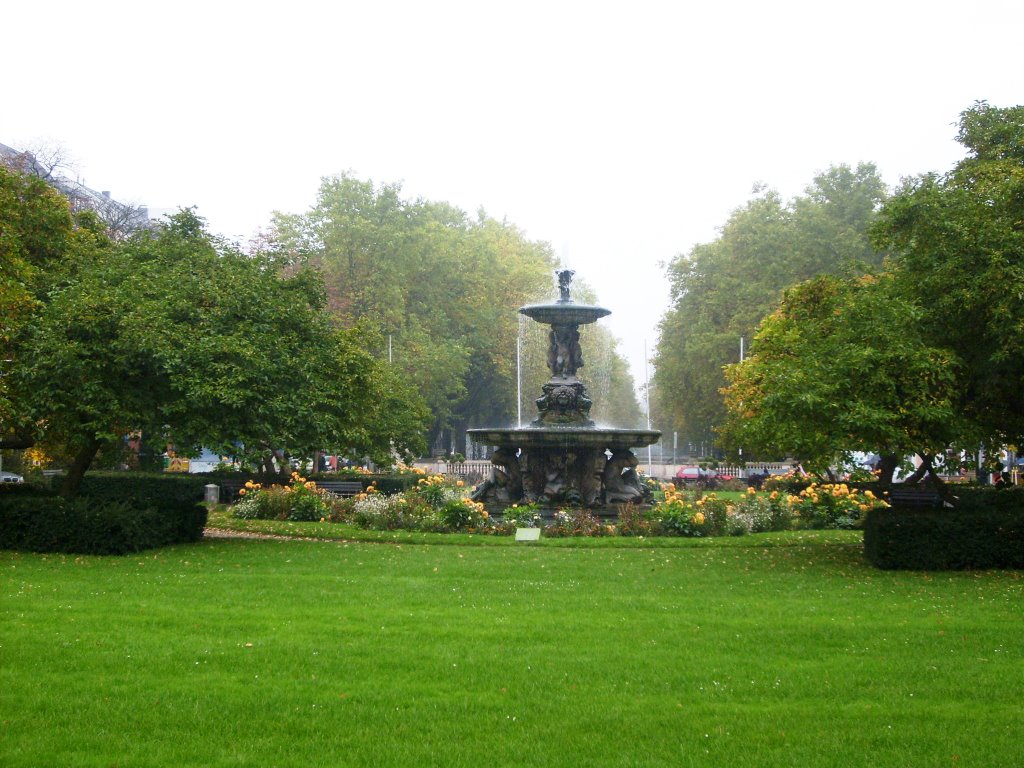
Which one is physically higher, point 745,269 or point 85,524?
point 745,269

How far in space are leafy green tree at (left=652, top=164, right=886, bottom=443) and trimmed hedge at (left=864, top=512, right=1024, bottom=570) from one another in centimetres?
3264

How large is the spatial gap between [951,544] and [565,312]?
506 inches

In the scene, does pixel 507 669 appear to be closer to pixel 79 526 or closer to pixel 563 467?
pixel 79 526

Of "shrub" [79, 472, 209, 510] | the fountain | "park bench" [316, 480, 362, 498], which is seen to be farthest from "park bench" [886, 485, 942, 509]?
"shrub" [79, 472, 209, 510]

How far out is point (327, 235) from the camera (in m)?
53.9

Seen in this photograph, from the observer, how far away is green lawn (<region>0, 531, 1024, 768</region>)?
265 inches

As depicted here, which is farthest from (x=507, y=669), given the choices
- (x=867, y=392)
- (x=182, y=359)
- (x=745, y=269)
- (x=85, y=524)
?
(x=745, y=269)

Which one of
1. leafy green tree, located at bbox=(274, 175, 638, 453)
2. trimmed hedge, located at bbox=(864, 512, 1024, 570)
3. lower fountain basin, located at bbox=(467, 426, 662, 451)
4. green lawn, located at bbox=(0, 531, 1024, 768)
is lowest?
green lawn, located at bbox=(0, 531, 1024, 768)

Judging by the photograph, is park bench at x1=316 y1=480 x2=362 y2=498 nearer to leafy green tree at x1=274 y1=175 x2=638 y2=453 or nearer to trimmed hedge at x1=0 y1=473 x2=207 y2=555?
trimmed hedge at x1=0 y1=473 x2=207 y2=555

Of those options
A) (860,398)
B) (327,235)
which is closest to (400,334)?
(327,235)

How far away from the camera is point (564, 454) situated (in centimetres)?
2469

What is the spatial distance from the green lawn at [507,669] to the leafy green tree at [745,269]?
120 feet

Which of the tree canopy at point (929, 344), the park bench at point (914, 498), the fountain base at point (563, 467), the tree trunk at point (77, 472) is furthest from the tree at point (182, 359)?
the park bench at point (914, 498)

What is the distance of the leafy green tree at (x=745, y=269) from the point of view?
5091 cm
